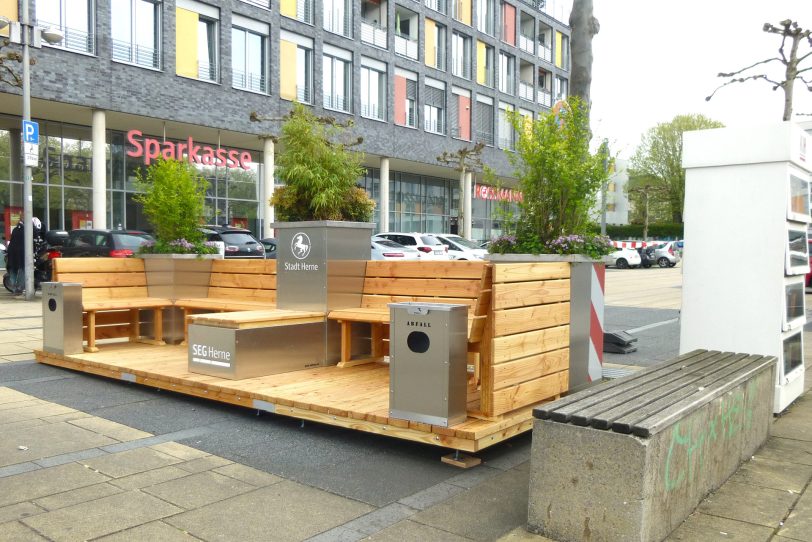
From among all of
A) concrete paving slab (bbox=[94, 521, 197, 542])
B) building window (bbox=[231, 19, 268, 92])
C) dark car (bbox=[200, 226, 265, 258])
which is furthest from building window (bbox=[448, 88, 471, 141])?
concrete paving slab (bbox=[94, 521, 197, 542])

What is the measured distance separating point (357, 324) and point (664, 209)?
63.9 m

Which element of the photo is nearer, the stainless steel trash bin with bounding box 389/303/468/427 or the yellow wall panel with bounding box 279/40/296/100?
the stainless steel trash bin with bounding box 389/303/468/427

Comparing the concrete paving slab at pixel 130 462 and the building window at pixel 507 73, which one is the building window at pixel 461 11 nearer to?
the building window at pixel 507 73

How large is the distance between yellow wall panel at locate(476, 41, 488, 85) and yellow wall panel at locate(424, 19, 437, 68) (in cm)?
397

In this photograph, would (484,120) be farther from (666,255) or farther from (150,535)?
(150,535)

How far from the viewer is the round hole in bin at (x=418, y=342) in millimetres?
4840

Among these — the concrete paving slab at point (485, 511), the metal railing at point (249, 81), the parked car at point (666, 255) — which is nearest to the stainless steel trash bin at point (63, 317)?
the concrete paving slab at point (485, 511)

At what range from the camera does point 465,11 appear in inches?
1553

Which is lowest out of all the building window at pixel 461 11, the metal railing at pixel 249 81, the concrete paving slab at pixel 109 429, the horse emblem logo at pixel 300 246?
the concrete paving slab at pixel 109 429

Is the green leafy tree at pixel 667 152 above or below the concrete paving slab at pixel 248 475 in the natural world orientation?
above

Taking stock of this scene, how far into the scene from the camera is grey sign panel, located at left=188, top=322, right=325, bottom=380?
633 centimetres

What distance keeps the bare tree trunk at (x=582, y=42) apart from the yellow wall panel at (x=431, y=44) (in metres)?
28.5

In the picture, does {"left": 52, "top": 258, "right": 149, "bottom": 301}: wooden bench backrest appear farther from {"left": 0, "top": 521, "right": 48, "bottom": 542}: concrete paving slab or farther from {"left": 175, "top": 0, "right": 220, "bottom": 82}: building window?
Result: {"left": 175, "top": 0, "right": 220, "bottom": 82}: building window

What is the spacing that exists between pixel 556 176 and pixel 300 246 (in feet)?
8.90
